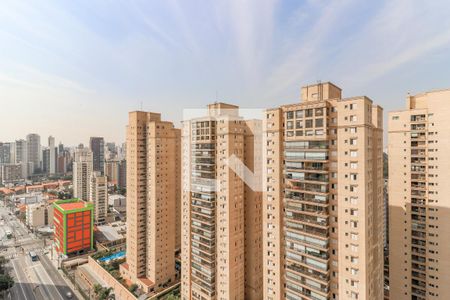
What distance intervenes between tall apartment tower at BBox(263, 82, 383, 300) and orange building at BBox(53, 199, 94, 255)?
4618 centimetres

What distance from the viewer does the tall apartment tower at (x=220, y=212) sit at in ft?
88.4

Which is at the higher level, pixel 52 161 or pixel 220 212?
pixel 52 161

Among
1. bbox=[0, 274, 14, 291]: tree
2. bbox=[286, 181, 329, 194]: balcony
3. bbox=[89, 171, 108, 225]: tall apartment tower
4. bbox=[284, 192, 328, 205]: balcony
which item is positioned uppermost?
bbox=[286, 181, 329, 194]: balcony

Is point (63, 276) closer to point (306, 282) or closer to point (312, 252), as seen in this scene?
point (306, 282)

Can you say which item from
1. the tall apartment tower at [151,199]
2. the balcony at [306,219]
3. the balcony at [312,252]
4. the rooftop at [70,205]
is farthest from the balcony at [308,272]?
the rooftop at [70,205]

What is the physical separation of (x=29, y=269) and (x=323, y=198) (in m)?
57.3

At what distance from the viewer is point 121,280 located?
39.5 metres

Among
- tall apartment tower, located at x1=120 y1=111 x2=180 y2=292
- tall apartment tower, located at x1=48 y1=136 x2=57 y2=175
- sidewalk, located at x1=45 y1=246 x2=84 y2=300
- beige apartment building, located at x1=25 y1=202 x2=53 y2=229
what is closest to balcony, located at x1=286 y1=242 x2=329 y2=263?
tall apartment tower, located at x1=120 y1=111 x2=180 y2=292

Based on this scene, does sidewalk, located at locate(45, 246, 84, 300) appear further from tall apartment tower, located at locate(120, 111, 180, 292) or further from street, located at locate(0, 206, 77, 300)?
tall apartment tower, located at locate(120, 111, 180, 292)

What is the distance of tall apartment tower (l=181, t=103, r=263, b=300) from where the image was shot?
26.9 metres

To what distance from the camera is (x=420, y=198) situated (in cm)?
2650

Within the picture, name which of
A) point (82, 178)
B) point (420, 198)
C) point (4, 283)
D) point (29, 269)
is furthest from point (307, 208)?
point (82, 178)

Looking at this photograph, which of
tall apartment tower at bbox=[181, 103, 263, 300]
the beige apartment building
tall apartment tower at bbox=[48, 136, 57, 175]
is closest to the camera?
tall apartment tower at bbox=[181, 103, 263, 300]

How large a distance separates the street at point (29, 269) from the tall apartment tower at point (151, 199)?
42.7 feet
